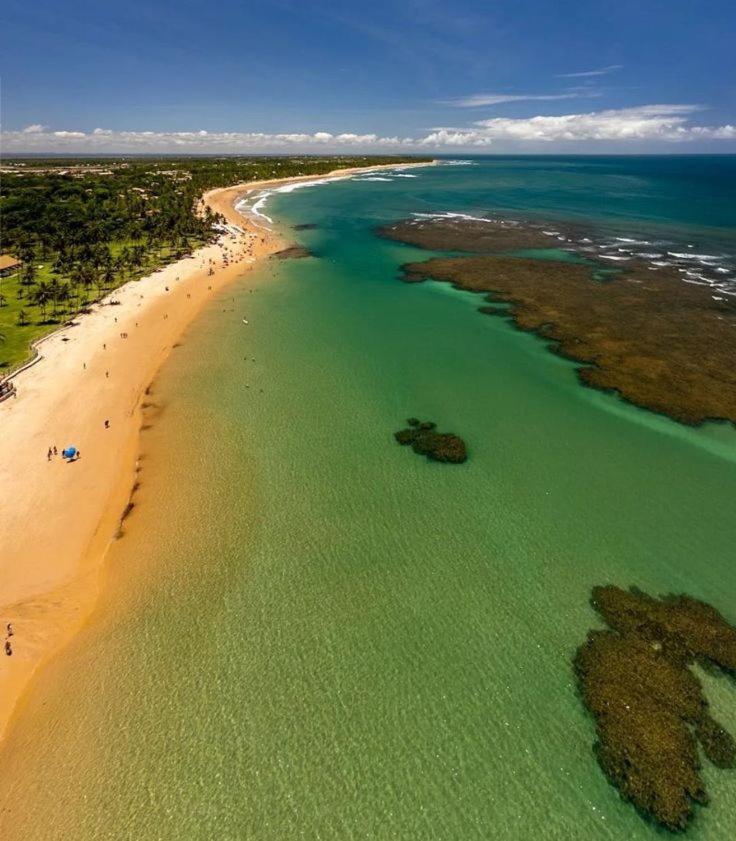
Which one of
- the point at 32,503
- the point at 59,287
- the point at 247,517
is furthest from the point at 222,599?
the point at 59,287

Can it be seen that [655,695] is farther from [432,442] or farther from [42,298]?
[42,298]

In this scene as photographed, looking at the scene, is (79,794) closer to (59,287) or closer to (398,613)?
(398,613)

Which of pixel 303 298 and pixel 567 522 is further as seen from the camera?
pixel 303 298

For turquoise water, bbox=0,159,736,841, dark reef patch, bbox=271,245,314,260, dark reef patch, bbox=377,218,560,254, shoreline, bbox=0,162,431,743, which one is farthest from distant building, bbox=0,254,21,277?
dark reef patch, bbox=377,218,560,254

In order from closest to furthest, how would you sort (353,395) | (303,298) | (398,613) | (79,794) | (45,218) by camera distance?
(79,794) < (398,613) < (353,395) < (303,298) < (45,218)

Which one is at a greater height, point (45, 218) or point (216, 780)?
point (45, 218)

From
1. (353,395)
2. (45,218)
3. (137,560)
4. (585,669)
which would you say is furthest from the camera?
(45,218)

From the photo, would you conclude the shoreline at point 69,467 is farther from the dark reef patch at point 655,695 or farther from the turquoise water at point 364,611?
the dark reef patch at point 655,695
